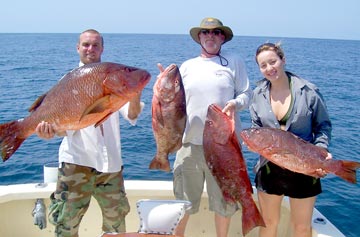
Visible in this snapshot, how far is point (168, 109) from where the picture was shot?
11.2ft

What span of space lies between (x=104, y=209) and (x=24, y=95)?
17375mm

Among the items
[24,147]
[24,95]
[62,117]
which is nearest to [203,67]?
[62,117]

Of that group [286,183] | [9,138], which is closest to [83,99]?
[9,138]

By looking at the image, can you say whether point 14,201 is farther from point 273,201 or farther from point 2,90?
point 2,90

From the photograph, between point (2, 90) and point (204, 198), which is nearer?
point (204, 198)

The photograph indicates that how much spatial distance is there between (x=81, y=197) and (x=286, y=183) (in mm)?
1903

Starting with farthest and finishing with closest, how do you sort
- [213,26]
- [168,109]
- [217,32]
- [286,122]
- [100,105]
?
1. [217,32]
2. [213,26]
3. [286,122]
4. [168,109]
5. [100,105]

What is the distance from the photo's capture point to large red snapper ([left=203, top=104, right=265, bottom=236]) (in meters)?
3.30

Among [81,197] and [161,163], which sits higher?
[161,163]

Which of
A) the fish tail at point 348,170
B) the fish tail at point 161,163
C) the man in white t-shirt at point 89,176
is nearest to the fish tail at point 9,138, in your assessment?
the man in white t-shirt at point 89,176

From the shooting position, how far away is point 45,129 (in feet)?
10.1

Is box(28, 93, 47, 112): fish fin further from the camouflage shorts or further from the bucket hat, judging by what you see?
the bucket hat

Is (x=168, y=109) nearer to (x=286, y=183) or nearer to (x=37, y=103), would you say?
(x=37, y=103)

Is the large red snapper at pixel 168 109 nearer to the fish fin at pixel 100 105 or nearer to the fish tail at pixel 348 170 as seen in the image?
the fish fin at pixel 100 105
